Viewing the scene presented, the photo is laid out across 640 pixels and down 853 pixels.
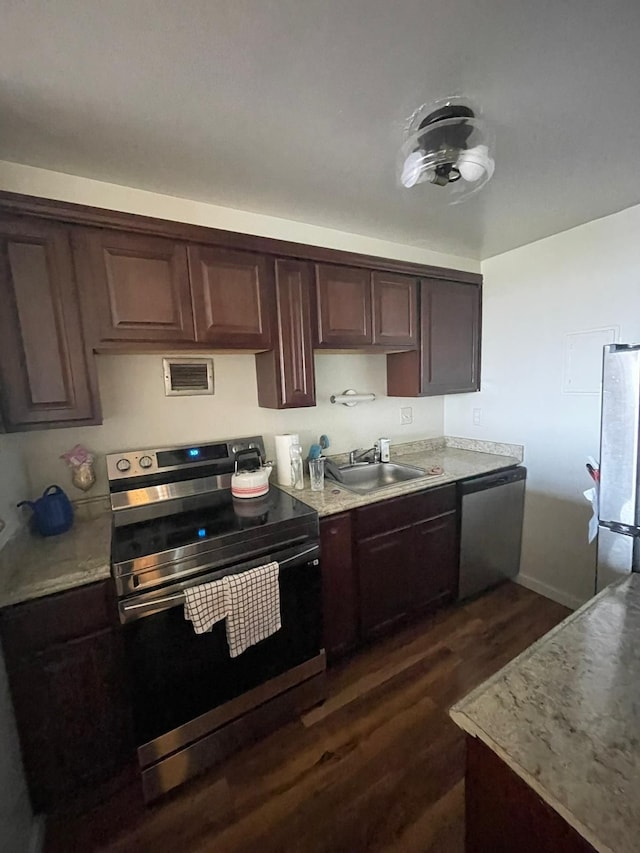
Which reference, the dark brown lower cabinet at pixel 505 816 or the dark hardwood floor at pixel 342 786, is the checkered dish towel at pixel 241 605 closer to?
the dark hardwood floor at pixel 342 786

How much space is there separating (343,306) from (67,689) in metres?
1.96

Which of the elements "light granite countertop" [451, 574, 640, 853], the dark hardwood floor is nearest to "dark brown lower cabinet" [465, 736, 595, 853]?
"light granite countertop" [451, 574, 640, 853]

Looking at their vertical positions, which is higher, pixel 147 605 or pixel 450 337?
pixel 450 337

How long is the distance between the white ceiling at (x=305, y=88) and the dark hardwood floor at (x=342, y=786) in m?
2.34

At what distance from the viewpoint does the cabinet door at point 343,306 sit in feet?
6.03

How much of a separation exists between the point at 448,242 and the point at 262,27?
5.73 feet

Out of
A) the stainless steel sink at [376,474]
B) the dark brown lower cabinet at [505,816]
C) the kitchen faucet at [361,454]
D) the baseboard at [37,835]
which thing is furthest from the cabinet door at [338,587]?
the baseboard at [37,835]

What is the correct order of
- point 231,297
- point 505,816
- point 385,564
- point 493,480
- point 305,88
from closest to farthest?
point 505,816 → point 305,88 → point 231,297 → point 385,564 → point 493,480

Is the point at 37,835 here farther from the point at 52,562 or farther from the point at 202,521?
the point at 202,521

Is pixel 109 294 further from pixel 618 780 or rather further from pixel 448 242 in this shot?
pixel 448 242

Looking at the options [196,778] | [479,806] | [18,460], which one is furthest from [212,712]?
[18,460]

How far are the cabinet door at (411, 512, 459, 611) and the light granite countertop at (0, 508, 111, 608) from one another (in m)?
1.52

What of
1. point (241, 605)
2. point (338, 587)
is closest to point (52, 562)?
point (241, 605)

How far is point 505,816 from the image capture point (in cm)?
58
